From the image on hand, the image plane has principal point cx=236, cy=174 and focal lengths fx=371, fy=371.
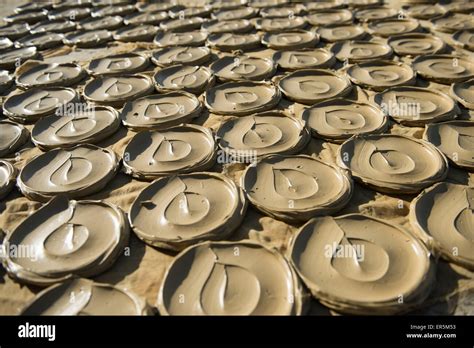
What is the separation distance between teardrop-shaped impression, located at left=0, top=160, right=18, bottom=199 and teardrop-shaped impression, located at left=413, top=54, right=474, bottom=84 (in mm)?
3417

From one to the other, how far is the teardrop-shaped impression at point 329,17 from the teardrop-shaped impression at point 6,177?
3896mm

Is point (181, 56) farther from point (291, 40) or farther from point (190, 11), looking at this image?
point (190, 11)

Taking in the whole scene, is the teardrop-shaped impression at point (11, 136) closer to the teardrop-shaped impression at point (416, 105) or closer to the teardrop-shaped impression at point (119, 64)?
the teardrop-shaped impression at point (119, 64)

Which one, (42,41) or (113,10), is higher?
(113,10)

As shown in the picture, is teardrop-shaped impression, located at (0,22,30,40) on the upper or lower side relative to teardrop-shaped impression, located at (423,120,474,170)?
upper

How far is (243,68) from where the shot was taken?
3670 millimetres

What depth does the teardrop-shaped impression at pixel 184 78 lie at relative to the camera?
3.38 meters

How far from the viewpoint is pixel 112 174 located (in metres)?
2.41

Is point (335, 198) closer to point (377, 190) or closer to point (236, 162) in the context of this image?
point (377, 190)

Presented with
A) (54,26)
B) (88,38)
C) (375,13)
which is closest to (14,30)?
(54,26)

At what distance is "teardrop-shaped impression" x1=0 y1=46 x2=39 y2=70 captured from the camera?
167 inches

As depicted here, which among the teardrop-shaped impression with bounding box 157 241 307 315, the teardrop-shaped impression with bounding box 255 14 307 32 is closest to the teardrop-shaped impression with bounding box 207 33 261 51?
the teardrop-shaped impression with bounding box 255 14 307 32

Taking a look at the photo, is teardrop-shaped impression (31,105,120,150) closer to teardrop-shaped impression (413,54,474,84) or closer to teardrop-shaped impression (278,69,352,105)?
teardrop-shaped impression (278,69,352,105)

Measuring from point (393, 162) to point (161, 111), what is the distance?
1800 millimetres
